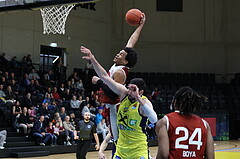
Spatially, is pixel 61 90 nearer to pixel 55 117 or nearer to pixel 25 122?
pixel 55 117

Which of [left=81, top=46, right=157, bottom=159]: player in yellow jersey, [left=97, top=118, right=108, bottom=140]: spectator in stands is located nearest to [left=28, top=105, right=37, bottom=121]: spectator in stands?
[left=97, top=118, right=108, bottom=140]: spectator in stands

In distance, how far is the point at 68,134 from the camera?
15055mm

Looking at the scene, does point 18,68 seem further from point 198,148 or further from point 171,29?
point 198,148

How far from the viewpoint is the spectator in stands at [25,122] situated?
46.8 ft

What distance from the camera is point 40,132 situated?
1434 cm

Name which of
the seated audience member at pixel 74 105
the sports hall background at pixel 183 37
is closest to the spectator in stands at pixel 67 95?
the seated audience member at pixel 74 105

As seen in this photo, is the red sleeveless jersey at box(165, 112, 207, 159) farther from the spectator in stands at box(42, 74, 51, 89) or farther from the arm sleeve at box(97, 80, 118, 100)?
the spectator in stands at box(42, 74, 51, 89)

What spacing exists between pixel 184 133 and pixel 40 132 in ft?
38.6

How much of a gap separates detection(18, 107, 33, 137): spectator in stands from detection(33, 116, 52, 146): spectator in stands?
35 centimetres

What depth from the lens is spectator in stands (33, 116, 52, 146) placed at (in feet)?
46.3

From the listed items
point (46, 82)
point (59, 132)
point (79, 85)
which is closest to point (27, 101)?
point (59, 132)

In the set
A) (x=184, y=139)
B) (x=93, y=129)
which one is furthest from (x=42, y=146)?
(x=184, y=139)

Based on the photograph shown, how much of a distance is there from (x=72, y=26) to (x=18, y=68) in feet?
19.0

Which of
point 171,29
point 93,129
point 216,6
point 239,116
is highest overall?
point 216,6
